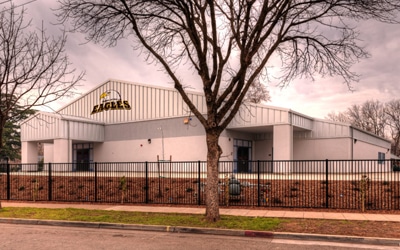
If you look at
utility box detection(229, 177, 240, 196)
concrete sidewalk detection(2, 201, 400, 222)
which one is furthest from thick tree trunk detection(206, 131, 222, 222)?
utility box detection(229, 177, 240, 196)

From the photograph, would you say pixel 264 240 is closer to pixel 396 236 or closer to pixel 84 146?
pixel 396 236

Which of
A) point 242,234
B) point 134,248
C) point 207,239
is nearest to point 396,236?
point 242,234

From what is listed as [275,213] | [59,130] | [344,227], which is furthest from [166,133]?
[344,227]

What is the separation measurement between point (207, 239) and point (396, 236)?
468 cm

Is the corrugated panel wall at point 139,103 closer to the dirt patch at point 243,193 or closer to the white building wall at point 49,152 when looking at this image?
the white building wall at point 49,152

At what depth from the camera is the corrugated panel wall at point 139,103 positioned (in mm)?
31922

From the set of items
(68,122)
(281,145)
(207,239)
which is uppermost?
(68,122)

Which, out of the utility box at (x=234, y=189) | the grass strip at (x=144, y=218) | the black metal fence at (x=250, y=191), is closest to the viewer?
the grass strip at (x=144, y=218)

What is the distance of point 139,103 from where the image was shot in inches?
1369

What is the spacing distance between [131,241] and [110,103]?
29713mm

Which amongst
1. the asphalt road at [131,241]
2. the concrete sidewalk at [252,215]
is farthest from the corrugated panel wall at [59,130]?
the asphalt road at [131,241]

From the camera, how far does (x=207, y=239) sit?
372 inches

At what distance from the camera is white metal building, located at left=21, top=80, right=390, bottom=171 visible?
1164 inches

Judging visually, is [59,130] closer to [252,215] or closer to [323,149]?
[323,149]
